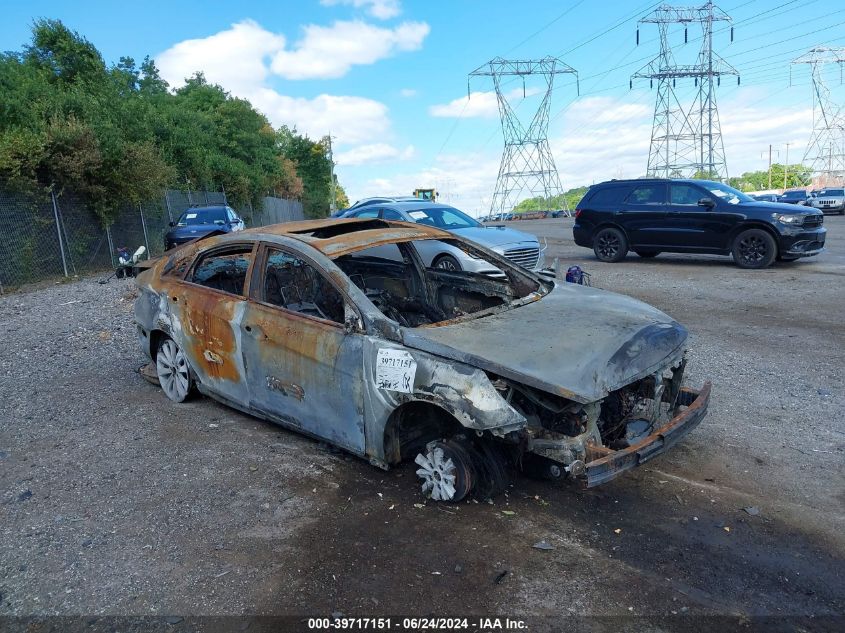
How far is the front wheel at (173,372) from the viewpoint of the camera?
5625 millimetres

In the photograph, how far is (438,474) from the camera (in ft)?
12.6

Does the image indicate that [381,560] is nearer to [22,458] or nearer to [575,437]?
[575,437]

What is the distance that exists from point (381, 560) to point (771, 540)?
82.1 inches

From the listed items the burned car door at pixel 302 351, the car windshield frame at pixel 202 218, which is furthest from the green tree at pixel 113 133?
the burned car door at pixel 302 351

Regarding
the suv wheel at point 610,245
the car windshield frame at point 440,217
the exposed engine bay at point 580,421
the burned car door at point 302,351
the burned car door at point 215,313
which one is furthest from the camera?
the suv wheel at point 610,245

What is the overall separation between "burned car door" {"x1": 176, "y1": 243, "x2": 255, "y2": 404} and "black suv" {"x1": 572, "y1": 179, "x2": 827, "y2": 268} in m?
10.6

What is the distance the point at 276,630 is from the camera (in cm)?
285

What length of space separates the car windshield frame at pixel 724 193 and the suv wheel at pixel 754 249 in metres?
0.70

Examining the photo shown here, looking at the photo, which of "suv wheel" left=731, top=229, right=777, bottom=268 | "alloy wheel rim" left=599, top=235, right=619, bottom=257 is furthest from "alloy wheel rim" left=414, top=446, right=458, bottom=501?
"alloy wheel rim" left=599, top=235, right=619, bottom=257

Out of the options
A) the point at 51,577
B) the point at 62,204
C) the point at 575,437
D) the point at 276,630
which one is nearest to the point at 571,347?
the point at 575,437

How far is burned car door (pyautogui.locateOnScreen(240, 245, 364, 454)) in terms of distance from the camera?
407cm

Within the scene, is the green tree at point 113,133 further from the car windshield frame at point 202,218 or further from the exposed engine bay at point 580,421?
the exposed engine bay at point 580,421

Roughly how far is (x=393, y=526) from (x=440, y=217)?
918 centimetres

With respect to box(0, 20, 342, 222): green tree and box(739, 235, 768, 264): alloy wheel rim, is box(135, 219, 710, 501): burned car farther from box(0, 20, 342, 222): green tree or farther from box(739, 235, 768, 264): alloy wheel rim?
box(0, 20, 342, 222): green tree
